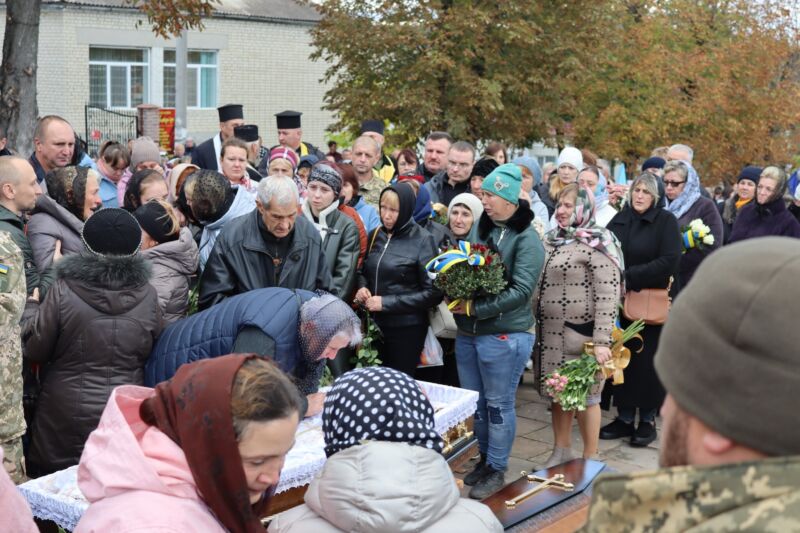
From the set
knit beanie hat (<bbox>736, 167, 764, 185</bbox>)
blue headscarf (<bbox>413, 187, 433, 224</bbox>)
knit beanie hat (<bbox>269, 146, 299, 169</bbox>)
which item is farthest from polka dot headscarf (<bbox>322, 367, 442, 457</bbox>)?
knit beanie hat (<bbox>736, 167, 764, 185</bbox>)

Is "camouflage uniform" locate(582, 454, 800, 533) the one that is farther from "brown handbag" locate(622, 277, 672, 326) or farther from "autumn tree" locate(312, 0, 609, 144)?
"autumn tree" locate(312, 0, 609, 144)

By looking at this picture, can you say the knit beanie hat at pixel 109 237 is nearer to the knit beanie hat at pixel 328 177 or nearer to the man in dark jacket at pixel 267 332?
the man in dark jacket at pixel 267 332

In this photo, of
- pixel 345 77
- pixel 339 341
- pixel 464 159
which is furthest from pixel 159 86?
pixel 339 341

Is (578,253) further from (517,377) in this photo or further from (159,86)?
(159,86)

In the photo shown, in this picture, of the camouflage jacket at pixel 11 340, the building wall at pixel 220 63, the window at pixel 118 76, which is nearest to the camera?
the camouflage jacket at pixel 11 340

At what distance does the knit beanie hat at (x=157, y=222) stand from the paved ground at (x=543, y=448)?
2.69m

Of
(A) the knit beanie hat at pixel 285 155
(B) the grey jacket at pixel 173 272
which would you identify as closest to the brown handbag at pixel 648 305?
(A) the knit beanie hat at pixel 285 155

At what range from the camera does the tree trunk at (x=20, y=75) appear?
11297 millimetres

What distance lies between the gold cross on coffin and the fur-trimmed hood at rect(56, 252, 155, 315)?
1856 millimetres

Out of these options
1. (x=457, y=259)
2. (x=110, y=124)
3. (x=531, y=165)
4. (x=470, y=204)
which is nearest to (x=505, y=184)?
(x=457, y=259)

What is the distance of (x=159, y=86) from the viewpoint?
2822 centimetres

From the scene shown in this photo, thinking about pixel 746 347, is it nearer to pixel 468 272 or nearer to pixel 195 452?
pixel 195 452

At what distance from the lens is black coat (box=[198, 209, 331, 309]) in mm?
5141

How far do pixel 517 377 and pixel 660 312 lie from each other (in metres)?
1.54
